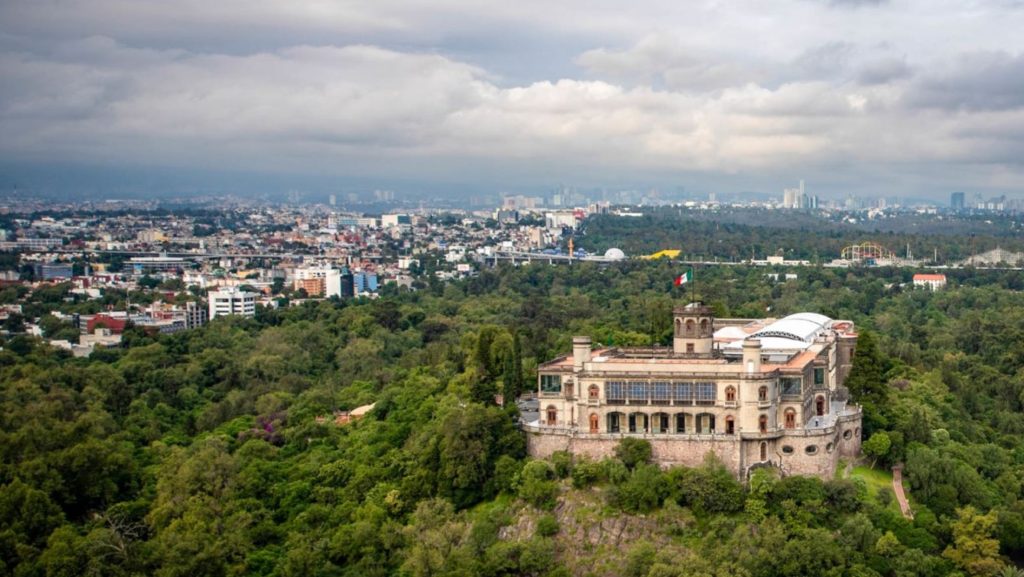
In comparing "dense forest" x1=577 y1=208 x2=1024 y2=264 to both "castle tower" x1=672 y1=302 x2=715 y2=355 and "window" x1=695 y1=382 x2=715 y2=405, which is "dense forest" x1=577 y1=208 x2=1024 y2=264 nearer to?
"castle tower" x1=672 y1=302 x2=715 y2=355

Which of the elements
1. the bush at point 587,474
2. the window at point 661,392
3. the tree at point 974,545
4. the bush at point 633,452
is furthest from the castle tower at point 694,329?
the tree at point 974,545

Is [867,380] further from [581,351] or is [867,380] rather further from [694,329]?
[581,351]

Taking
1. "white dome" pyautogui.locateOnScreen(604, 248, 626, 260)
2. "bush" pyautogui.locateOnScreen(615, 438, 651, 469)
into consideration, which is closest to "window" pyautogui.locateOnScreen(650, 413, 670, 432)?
"bush" pyautogui.locateOnScreen(615, 438, 651, 469)

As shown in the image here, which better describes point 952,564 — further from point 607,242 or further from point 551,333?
point 607,242

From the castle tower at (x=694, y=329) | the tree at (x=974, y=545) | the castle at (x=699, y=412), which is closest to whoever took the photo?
the tree at (x=974, y=545)

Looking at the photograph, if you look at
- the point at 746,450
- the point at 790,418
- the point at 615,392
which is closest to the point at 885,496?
the point at 790,418

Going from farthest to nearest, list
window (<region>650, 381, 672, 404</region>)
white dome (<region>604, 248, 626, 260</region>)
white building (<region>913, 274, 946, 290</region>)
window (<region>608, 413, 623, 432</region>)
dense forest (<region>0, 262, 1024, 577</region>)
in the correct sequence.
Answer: white dome (<region>604, 248, 626, 260</region>), white building (<region>913, 274, 946, 290</region>), window (<region>608, 413, 623, 432</region>), window (<region>650, 381, 672, 404</region>), dense forest (<region>0, 262, 1024, 577</region>)

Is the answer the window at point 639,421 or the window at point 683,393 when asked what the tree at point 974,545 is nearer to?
the window at point 683,393
